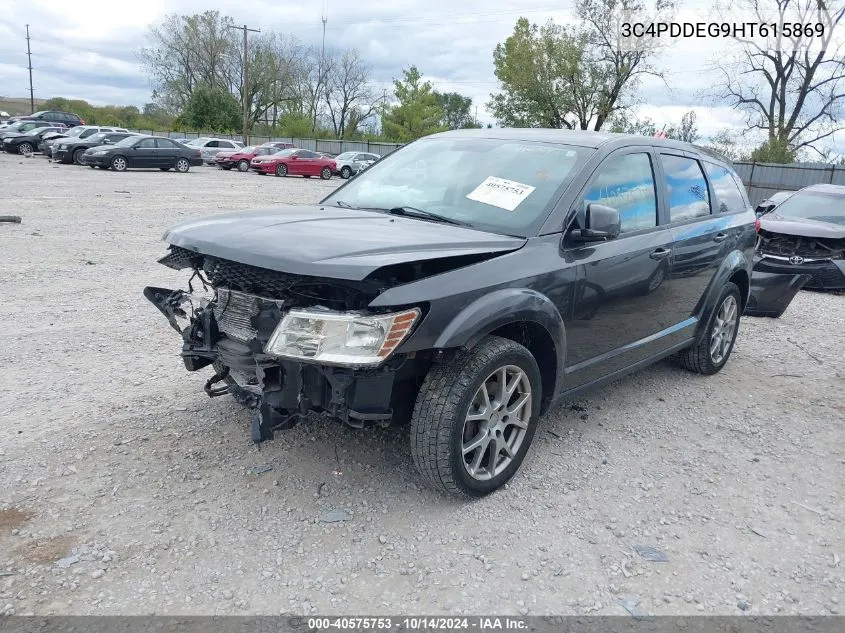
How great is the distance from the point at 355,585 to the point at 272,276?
4.49ft

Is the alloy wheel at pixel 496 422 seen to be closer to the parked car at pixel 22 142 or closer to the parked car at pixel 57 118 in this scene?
the parked car at pixel 22 142

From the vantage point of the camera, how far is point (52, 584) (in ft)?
8.47

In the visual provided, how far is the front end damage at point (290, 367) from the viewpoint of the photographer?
2.86 meters

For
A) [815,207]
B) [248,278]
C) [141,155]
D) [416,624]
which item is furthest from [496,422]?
[141,155]

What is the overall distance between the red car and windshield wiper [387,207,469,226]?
94.6ft

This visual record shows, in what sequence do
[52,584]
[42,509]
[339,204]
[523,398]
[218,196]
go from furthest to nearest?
[218,196]
[339,204]
[523,398]
[42,509]
[52,584]

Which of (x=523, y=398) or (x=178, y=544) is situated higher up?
(x=523, y=398)

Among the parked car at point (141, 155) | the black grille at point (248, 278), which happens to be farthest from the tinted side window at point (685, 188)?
the parked car at point (141, 155)

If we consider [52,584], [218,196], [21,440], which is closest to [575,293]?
[52,584]

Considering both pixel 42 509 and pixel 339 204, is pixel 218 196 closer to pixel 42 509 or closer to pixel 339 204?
pixel 339 204

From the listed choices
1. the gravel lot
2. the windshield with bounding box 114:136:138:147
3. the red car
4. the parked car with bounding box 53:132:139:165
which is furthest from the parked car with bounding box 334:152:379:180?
the gravel lot

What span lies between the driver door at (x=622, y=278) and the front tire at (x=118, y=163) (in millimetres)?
25384

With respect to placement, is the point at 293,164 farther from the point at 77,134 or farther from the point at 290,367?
the point at 290,367

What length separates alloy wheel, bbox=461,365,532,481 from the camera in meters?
3.23
